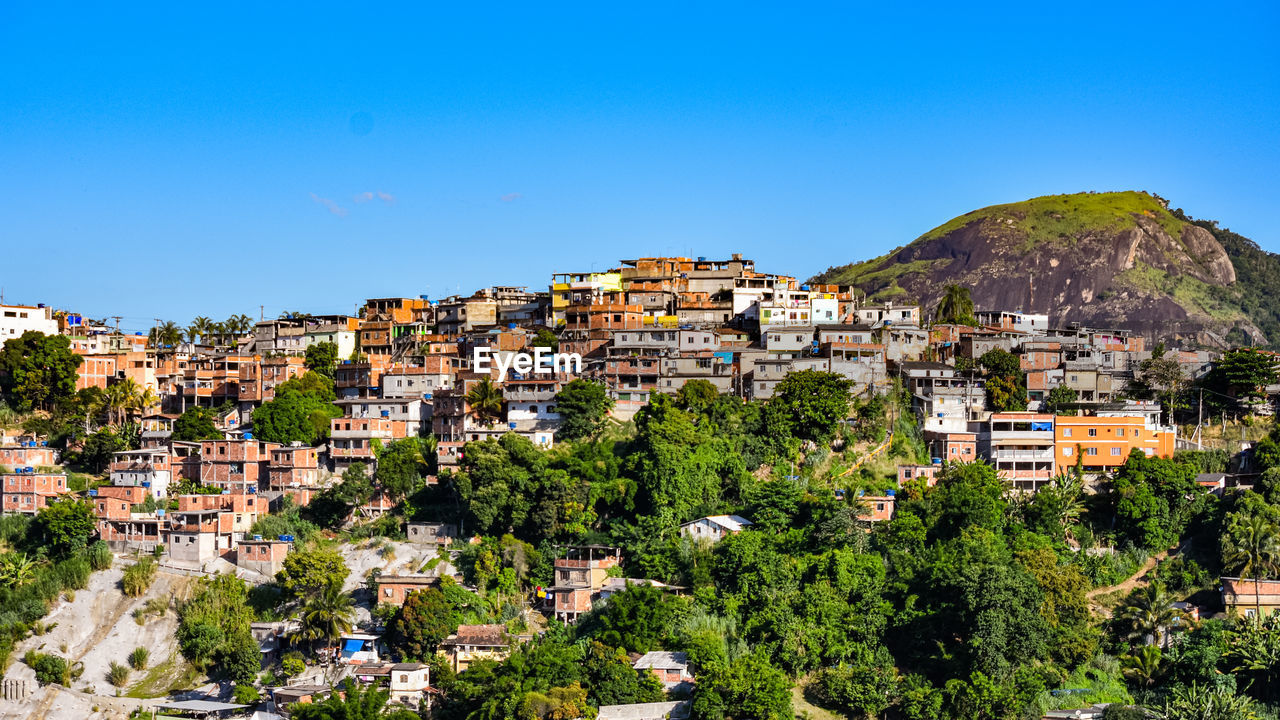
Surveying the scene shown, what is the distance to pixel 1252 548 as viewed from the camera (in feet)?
121

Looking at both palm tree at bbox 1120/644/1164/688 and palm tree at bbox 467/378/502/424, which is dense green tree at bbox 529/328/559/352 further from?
palm tree at bbox 1120/644/1164/688

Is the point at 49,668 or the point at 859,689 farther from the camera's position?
the point at 49,668

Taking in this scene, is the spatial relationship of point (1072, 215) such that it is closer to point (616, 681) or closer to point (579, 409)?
point (579, 409)

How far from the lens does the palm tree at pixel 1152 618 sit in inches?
1417

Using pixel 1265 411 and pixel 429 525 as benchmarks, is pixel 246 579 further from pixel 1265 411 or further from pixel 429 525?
pixel 1265 411

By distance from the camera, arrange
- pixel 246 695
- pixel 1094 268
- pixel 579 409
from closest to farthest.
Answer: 1. pixel 246 695
2. pixel 579 409
3. pixel 1094 268

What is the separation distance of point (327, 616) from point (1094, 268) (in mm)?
70649

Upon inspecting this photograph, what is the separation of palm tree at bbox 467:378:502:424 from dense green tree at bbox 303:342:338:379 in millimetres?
8653

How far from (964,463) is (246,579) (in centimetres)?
2073


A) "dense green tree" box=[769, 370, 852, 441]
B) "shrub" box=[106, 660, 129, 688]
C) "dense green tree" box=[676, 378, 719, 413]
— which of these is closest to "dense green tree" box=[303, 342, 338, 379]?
"dense green tree" box=[676, 378, 719, 413]

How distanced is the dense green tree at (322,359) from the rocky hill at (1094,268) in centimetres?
4283

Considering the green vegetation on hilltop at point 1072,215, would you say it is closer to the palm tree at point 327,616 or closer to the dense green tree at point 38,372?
the dense green tree at point 38,372

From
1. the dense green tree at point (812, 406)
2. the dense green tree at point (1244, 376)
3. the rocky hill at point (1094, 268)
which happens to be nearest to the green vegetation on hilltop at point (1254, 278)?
the rocky hill at point (1094, 268)

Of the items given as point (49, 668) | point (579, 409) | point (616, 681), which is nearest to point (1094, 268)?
point (579, 409)
